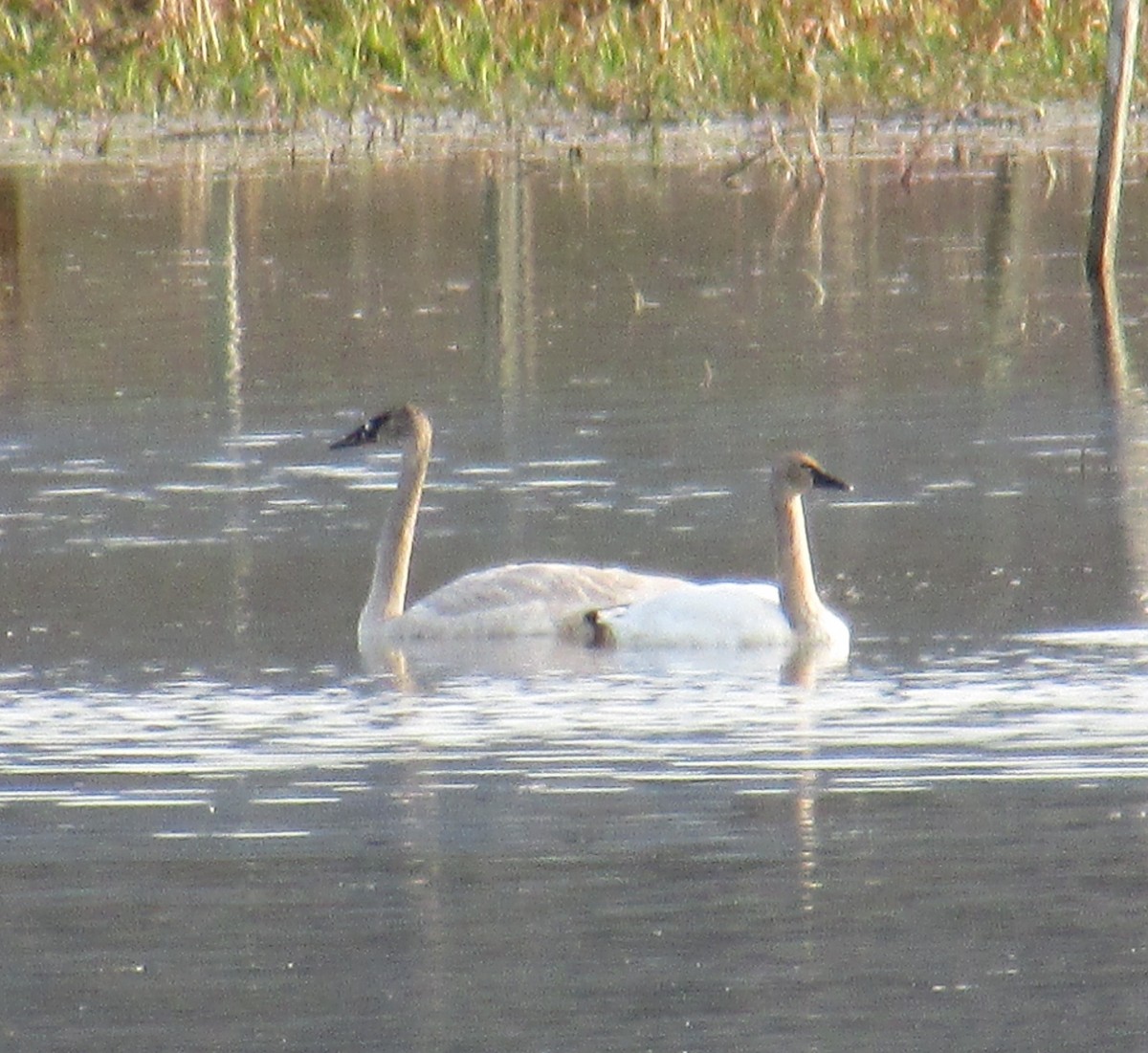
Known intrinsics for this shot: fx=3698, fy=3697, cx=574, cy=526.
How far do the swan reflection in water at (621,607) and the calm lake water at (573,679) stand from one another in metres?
0.15

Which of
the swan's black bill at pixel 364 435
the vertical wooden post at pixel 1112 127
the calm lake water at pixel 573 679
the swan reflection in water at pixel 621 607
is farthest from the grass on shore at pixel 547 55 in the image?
the swan reflection in water at pixel 621 607

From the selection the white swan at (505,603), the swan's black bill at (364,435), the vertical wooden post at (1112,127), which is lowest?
the white swan at (505,603)

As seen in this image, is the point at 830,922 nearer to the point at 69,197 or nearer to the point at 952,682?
the point at 952,682

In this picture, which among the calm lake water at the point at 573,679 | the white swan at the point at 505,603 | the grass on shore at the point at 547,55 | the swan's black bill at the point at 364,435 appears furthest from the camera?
the grass on shore at the point at 547,55

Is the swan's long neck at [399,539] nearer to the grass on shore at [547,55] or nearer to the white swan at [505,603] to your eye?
the white swan at [505,603]

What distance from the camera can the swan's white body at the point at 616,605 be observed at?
9.66 metres

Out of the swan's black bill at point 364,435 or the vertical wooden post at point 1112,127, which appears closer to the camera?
the swan's black bill at point 364,435

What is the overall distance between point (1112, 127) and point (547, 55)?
11.2 meters

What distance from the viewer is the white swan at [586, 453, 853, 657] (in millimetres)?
9609

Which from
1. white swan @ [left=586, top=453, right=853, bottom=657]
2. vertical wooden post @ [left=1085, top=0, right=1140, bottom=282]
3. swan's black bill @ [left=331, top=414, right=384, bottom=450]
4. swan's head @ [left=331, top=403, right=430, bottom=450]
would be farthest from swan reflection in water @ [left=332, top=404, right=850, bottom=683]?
vertical wooden post @ [left=1085, top=0, right=1140, bottom=282]

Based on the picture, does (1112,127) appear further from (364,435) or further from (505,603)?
(505,603)

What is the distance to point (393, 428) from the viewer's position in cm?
1133

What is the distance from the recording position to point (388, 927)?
262 inches

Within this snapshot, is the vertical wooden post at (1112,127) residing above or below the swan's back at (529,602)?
above
